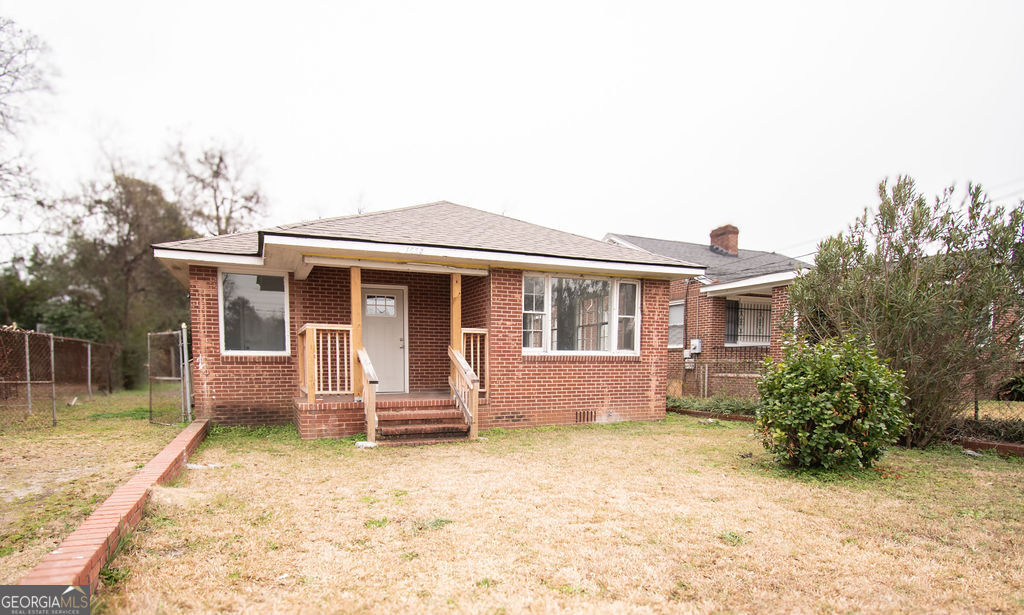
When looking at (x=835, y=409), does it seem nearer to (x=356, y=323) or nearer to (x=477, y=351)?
(x=477, y=351)

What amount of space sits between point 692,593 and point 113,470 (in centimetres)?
554

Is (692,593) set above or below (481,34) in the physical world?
below

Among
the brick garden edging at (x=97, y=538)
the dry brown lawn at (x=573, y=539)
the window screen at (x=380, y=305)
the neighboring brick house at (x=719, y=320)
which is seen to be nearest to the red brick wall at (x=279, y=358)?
the window screen at (x=380, y=305)

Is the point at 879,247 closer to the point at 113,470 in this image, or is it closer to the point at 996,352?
the point at 996,352

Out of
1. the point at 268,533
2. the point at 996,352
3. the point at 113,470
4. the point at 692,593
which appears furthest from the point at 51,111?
the point at 996,352

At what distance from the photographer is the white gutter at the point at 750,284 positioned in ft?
38.9

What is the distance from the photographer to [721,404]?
10258 mm

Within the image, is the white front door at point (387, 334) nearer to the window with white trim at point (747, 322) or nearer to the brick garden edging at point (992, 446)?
the brick garden edging at point (992, 446)

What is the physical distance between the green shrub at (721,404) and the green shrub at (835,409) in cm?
431

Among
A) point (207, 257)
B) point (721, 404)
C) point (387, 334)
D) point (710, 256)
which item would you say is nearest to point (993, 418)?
point (721, 404)

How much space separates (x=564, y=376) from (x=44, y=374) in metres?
16.4

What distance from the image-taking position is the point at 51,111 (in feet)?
47.1

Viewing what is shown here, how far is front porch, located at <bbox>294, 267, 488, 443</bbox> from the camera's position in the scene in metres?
7.17

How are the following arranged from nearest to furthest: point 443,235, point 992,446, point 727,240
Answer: point 992,446 < point 443,235 < point 727,240
